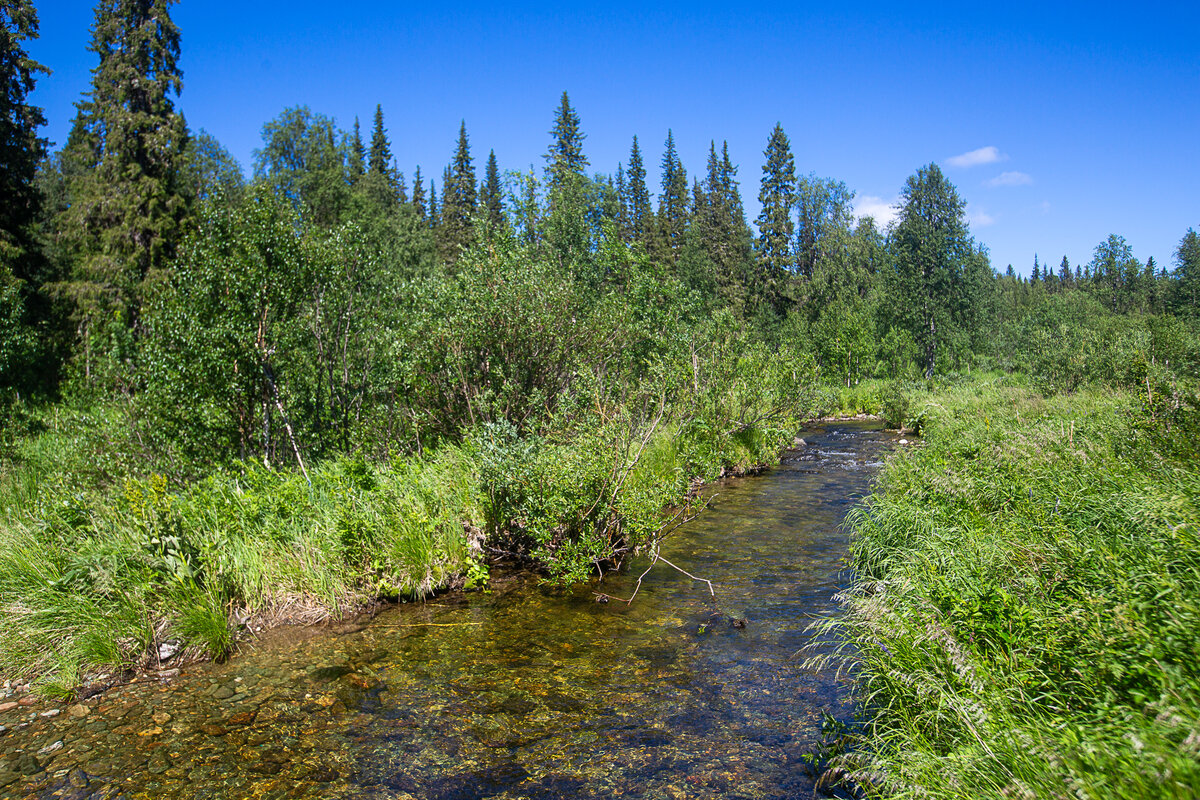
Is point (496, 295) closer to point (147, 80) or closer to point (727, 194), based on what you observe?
point (147, 80)

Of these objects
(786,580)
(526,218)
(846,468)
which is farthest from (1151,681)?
(526,218)

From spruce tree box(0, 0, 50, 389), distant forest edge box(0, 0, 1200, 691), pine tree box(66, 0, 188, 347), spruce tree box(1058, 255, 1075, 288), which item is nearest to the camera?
distant forest edge box(0, 0, 1200, 691)

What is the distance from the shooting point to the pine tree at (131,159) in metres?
24.7

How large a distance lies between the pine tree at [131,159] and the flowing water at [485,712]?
76.1 ft

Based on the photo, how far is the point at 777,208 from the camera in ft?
188

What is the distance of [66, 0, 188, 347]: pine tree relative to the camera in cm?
2467

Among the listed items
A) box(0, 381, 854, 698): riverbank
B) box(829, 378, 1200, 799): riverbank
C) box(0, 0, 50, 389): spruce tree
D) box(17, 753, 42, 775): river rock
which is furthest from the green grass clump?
box(0, 0, 50, 389): spruce tree

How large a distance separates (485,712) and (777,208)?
57555 mm

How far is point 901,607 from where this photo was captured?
5.38 metres

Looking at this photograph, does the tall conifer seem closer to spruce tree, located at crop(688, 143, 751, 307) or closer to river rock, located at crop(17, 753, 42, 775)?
spruce tree, located at crop(688, 143, 751, 307)

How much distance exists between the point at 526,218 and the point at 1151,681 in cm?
2007

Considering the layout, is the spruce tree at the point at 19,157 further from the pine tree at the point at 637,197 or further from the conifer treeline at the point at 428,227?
the pine tree at the point at 637,197

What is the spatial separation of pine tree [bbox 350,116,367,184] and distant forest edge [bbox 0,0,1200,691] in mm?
27087

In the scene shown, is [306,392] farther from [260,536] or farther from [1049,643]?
[1049,643]
